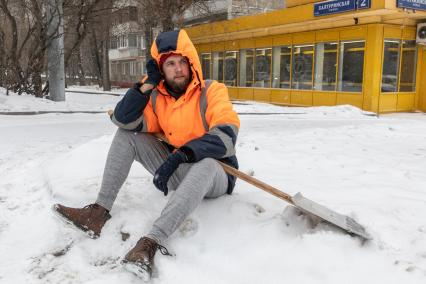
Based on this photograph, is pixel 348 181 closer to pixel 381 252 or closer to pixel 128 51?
pixel 381 252

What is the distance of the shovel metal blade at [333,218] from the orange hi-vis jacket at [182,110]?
0.57 metres

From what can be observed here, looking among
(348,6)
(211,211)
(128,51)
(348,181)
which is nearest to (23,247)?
(211,211)

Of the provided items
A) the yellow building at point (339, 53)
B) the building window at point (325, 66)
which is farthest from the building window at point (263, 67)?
the building window at point (325, 66)

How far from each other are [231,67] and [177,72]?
1895 cm

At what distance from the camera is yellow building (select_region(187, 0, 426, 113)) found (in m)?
15.0

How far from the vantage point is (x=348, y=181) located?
432 centimetres

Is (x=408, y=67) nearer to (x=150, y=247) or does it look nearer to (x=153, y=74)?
(x=153, y=74)

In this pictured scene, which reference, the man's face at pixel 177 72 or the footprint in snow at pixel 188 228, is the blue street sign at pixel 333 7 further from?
the footprint in snow at pixel 188 228

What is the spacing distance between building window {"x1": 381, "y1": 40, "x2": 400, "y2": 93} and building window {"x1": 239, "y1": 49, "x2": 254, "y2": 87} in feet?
21.2

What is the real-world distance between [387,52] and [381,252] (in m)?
14.2

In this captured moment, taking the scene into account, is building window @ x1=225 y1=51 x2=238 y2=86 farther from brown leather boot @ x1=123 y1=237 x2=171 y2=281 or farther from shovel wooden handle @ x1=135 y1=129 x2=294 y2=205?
brown leather boot @ x1=123 y1=237 x2=171 y2=281

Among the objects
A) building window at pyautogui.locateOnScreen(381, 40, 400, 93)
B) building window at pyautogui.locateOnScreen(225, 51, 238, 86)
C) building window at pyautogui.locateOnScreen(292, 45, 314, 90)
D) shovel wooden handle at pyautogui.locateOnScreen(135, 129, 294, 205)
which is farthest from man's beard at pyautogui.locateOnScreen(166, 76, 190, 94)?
building window at pyautogui.locateOnScreen(225, 51, 238, 86)

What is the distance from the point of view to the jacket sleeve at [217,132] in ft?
9.61

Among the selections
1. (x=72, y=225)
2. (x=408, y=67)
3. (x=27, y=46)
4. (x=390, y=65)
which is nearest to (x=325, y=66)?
(x=390, y=65)
